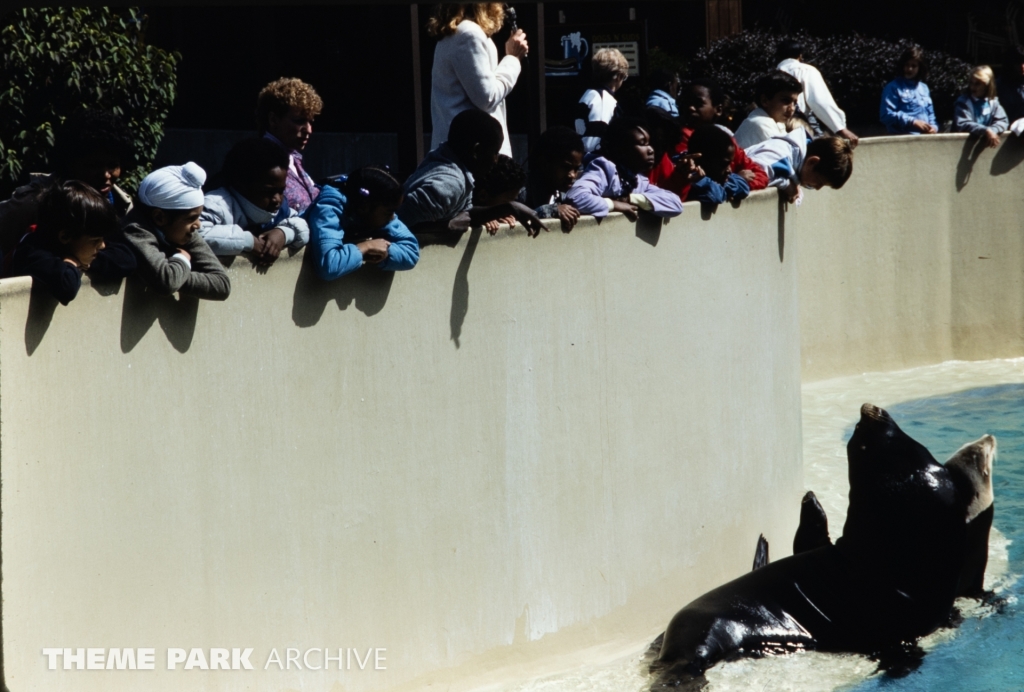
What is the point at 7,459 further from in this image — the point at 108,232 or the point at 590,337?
the point at 590,337

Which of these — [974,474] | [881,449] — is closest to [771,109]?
[881,449]

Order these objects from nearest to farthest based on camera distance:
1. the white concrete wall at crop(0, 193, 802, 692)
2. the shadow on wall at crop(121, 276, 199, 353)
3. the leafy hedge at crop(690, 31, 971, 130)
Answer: the white concrete wall at crop(0, 193, 802, 692)
the shadow on wall at crop(121, 276, 199, 353)
the leafy hedge at crop(690, 31, 971, 130)

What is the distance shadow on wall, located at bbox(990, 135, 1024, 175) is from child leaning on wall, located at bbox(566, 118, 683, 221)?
7244 millimetres

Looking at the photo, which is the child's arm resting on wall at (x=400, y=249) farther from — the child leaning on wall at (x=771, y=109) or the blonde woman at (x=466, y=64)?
the child leaning on wall at (x=771, y=109)

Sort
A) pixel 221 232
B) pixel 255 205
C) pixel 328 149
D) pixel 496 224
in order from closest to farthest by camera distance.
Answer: pixel 221 232 → pixel 255 205 → pixel 496 224 → pixel 328 149

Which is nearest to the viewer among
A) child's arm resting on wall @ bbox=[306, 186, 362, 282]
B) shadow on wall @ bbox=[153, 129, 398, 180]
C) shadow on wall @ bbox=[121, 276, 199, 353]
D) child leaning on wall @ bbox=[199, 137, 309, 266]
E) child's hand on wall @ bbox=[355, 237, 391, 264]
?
shadow on wall @ bbox=[121, 276, 199, 353]

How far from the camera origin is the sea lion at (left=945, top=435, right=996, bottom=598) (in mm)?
7094

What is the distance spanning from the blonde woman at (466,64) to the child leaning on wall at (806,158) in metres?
2.14

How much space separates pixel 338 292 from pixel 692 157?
2859 millimetres

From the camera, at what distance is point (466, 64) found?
6.30m

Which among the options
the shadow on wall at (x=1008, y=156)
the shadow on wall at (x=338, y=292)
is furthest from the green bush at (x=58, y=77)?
the shadow on wall at (x=1008, y=156)

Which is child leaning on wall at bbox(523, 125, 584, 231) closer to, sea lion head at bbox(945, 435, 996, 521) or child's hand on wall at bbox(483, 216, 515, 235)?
child's hand on wall at bbox(483, 216, 515, 235)

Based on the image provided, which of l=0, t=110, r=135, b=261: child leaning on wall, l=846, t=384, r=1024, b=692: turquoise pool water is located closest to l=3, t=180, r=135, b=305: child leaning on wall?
l=0, t=110, r=135, b=261: child leaning on wall

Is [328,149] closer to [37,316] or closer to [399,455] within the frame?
[399,455]
